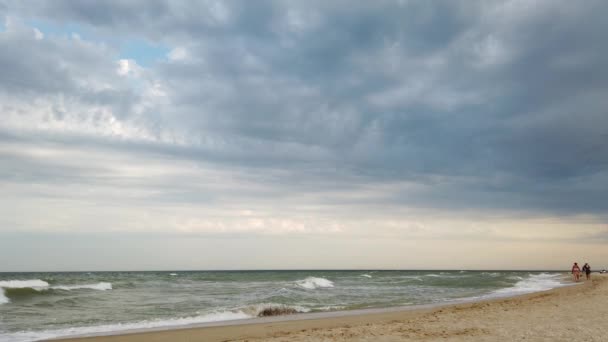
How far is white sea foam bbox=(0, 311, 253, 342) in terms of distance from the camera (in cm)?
1334

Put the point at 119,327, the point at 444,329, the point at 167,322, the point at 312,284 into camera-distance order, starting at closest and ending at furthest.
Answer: the point at 444,329 → the point at 119,327 → the point at 167,322 → the point at 312,284

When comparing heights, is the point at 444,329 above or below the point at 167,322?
above

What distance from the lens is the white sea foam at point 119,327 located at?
1334 cm

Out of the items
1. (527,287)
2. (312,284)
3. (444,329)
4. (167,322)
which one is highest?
(444,329)

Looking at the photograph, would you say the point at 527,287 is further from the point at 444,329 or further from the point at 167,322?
the point at 167,322

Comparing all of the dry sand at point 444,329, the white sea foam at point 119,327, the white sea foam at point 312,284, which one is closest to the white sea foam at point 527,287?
the white sea foam at point 312,284

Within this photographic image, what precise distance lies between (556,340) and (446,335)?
220 cm

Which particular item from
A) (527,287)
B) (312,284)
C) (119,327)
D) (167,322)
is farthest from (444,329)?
(527,287)

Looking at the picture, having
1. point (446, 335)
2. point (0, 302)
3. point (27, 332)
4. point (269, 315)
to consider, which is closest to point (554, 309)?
point (446, 335)

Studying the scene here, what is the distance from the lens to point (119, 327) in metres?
15.1

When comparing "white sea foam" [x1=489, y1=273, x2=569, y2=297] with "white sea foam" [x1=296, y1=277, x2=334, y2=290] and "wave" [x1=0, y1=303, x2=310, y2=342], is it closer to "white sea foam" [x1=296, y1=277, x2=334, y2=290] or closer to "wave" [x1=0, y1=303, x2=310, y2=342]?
"white sea foam" [x1=296, y1=277, x2=334, y2=290]

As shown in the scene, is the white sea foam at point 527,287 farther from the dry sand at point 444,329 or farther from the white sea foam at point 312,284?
the dry sand at point 444,329

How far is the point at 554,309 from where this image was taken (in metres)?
15.2

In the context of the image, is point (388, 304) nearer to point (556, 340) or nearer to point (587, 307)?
point (587, 307)
